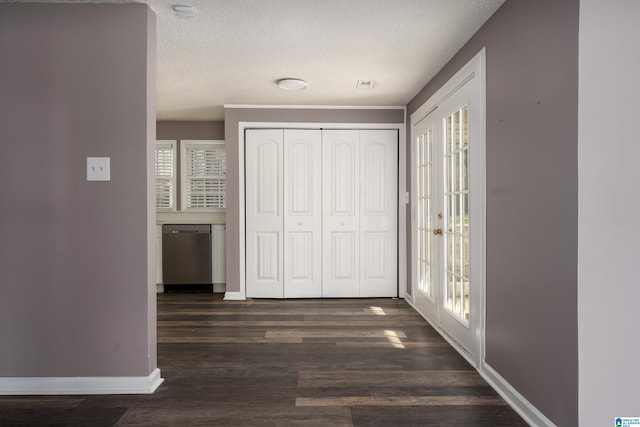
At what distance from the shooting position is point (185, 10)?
248 centimetres

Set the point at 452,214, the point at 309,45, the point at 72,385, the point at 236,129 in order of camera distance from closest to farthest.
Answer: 1. the point at 72,385
2. the point at 309,45
3. the point at 452,214
4. the point at 236,129

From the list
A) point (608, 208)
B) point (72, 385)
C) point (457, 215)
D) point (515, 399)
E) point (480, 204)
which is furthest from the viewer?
point (457, 215)

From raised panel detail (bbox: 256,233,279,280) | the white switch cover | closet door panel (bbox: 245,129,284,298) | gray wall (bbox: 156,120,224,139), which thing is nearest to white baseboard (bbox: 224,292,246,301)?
closet door panel (bbox: 245,129,284,298)

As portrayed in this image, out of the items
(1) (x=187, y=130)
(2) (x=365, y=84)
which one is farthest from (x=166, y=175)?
(2) (x=365, y=84)

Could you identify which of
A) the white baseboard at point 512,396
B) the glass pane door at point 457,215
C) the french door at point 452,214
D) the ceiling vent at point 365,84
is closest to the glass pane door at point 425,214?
the french door at point 452,214

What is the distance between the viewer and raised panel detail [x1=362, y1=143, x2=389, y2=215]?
16.2 feet

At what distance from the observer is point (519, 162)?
7.32ft

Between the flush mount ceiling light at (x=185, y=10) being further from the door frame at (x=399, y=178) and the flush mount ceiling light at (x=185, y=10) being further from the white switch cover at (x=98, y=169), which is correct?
the door frame at (x=399, y=178)

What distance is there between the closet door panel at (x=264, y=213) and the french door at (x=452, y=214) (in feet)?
5.36

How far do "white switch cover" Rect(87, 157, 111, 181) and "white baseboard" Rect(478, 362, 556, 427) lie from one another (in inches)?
104

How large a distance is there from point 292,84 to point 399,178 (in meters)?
1.82

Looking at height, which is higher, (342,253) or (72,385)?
(342,253)

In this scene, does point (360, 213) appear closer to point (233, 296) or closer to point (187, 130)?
point (233, 296)

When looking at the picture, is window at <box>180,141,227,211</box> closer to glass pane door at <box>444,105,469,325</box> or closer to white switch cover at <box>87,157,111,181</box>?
white switch cover at <box>87,157,111,181</box>
